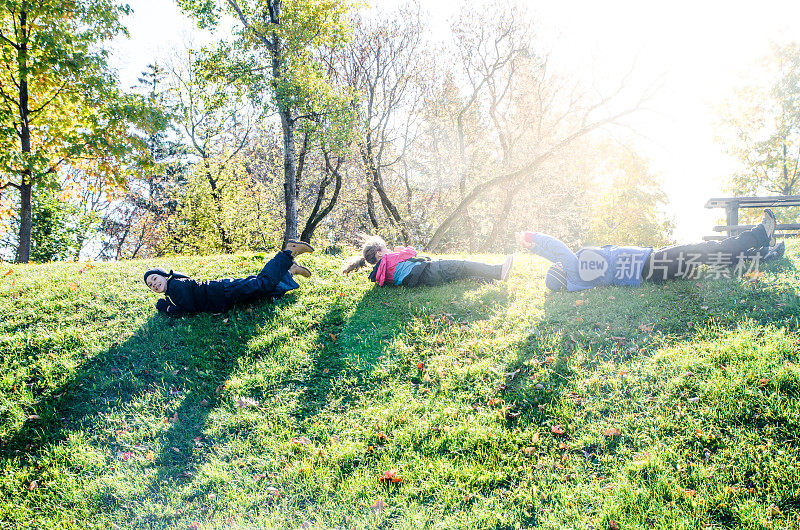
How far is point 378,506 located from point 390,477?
32 centimetres

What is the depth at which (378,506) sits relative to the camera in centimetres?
369

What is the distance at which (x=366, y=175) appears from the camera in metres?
23.8

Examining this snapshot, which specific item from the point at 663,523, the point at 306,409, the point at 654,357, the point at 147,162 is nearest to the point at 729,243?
the point at 654,357

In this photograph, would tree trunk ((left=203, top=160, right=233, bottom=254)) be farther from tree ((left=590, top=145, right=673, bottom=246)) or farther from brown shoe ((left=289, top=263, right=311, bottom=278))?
tree ((left=590, top=145, right=673, bottom=246))

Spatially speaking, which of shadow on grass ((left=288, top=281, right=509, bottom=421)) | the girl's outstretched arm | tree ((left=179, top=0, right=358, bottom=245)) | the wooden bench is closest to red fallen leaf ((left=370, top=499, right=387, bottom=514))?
shadow on grass ((left=288, top=281, right=509, bottom=421))

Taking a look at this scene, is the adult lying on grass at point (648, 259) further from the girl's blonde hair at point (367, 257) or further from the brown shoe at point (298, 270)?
the brown shoe at point (298, 270)

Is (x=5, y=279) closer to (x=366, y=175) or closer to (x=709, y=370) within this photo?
(x=709, y=370)

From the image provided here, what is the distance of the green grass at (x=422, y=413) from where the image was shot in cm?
358

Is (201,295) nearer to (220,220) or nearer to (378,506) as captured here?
(378,506)

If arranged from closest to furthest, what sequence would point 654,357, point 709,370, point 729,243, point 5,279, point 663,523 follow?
point 663,523, point 709,370, point 654,357, point 729,243, point 5,279

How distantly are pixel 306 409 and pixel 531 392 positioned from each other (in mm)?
2506

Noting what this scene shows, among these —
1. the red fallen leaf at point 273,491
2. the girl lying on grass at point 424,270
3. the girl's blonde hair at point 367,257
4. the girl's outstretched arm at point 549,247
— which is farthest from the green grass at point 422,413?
the girl's blonde hair at point 367,257

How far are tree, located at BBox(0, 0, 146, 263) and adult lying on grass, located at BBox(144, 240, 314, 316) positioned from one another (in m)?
11.0

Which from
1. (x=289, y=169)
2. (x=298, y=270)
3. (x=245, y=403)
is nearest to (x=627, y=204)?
(x=289, y=169)
